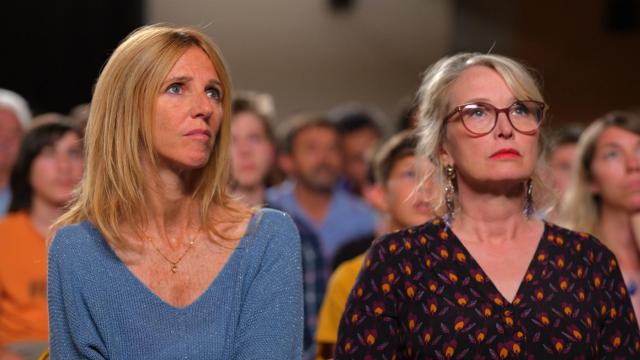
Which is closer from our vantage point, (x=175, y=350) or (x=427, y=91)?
(x=175, y=350)

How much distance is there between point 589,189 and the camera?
12.3ft

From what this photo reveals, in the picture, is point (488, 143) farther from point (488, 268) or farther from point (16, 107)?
point (16, 107)

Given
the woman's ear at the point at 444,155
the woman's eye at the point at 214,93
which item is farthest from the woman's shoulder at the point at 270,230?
the woman's ear at the point at 444,155

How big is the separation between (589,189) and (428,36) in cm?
389

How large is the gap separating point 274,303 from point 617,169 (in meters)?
1.48

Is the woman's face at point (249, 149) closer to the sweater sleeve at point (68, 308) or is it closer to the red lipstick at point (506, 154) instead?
the sweater sleeve at point (68, 308)

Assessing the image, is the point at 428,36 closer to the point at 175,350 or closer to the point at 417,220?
the point at 417,220

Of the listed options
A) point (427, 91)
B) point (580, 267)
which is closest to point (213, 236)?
point (427, 91)

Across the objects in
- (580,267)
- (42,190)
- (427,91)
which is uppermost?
(427,91)

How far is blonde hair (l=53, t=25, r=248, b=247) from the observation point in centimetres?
261

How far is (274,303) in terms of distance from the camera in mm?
2609

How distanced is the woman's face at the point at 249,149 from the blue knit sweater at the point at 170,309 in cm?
198

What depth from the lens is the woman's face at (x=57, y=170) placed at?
13.8 feet

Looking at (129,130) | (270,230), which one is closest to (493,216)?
(270,230)
